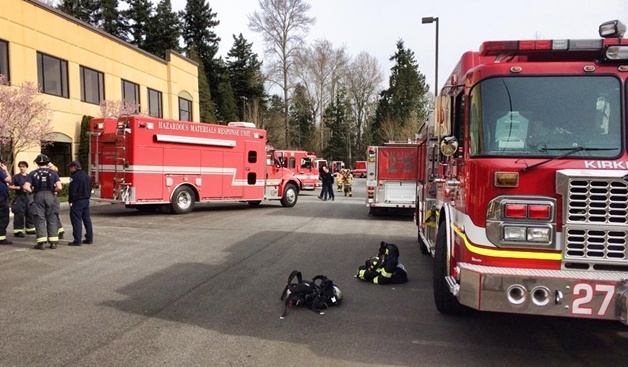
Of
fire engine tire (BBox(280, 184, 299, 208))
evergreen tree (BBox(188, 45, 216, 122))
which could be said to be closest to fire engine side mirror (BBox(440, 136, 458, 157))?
fire engine tire (BBox(280, 184, 299, 208))

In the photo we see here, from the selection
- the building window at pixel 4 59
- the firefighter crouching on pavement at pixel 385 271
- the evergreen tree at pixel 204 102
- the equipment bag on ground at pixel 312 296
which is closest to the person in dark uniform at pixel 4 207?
the equipment bag on ground at pixel 312 296

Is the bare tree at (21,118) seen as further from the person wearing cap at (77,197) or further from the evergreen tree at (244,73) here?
the evergreen tree at (244,73)

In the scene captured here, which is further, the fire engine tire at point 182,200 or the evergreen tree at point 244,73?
the evergreen tree at point 244,73

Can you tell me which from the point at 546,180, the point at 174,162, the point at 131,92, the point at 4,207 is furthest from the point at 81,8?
the point at 546,180

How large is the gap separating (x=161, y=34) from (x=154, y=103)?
809 inches

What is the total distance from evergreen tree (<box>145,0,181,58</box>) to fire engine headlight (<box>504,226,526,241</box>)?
48314 millimetres

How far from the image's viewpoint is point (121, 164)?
1397 cm

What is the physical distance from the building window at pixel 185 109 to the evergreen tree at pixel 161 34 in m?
16.8

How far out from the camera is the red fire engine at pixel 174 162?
13.9 m

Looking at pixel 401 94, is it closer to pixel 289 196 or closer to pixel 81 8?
pixel 81 8

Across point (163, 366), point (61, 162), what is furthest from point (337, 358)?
point (61, 162)

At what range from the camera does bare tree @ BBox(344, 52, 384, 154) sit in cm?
6234

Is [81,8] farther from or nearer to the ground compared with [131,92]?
farther from the ground

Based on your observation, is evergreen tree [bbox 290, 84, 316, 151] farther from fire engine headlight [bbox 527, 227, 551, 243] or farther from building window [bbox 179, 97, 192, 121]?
fire engine headlight [bbox 527, 227, 551, 243]
